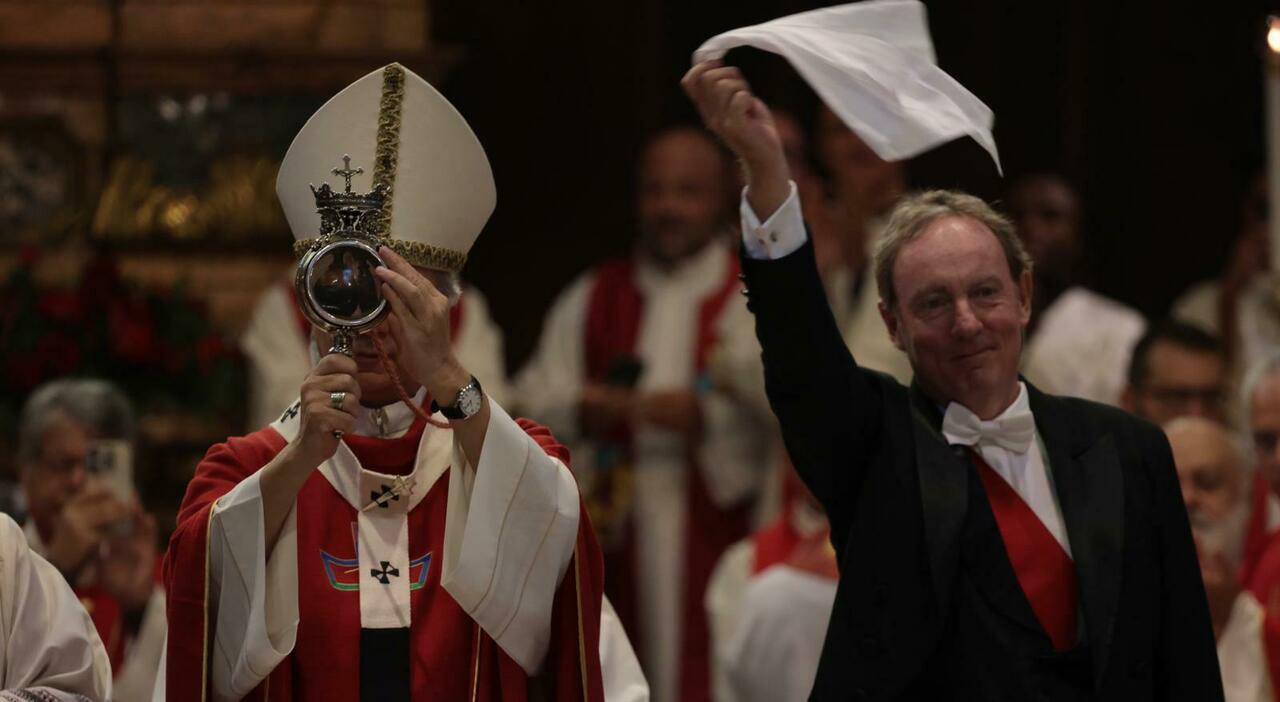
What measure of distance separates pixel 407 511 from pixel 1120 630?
1288 millimetres

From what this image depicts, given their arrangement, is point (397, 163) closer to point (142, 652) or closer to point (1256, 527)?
point (142, 652)

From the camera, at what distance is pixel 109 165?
8.22 metres

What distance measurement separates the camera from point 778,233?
3.96m

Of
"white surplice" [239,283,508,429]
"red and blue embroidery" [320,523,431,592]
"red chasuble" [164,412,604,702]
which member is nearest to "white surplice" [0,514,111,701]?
"red chasuble" [164,412,604,702]

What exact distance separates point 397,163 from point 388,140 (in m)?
0.05

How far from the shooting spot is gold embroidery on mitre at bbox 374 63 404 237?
402cm

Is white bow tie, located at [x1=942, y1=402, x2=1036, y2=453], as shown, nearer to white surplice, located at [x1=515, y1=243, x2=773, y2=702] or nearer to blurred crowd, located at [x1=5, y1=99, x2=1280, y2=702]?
blurred crowd, located at [x1=5, y1=99, x2=1280, y2=702]

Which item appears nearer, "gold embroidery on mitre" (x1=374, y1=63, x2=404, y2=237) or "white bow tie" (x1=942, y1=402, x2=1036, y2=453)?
"gold embroidery on mitre" (x1=374, y1=63, x2=404, y2=237)

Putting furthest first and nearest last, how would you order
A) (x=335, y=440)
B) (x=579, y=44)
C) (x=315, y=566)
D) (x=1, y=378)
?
(x=579, y=44) → (x=1, y=378) → (x=315, y=566) → (x=335, y=440)

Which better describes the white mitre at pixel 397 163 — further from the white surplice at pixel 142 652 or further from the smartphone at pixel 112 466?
the white surplice at pixel 142 652

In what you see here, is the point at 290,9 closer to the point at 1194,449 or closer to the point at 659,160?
the point at 659,160

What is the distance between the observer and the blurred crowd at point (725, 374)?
6855mm

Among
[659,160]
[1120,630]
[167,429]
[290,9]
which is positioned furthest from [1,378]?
[1120,630]

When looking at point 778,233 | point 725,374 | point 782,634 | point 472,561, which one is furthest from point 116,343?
point 778,233
